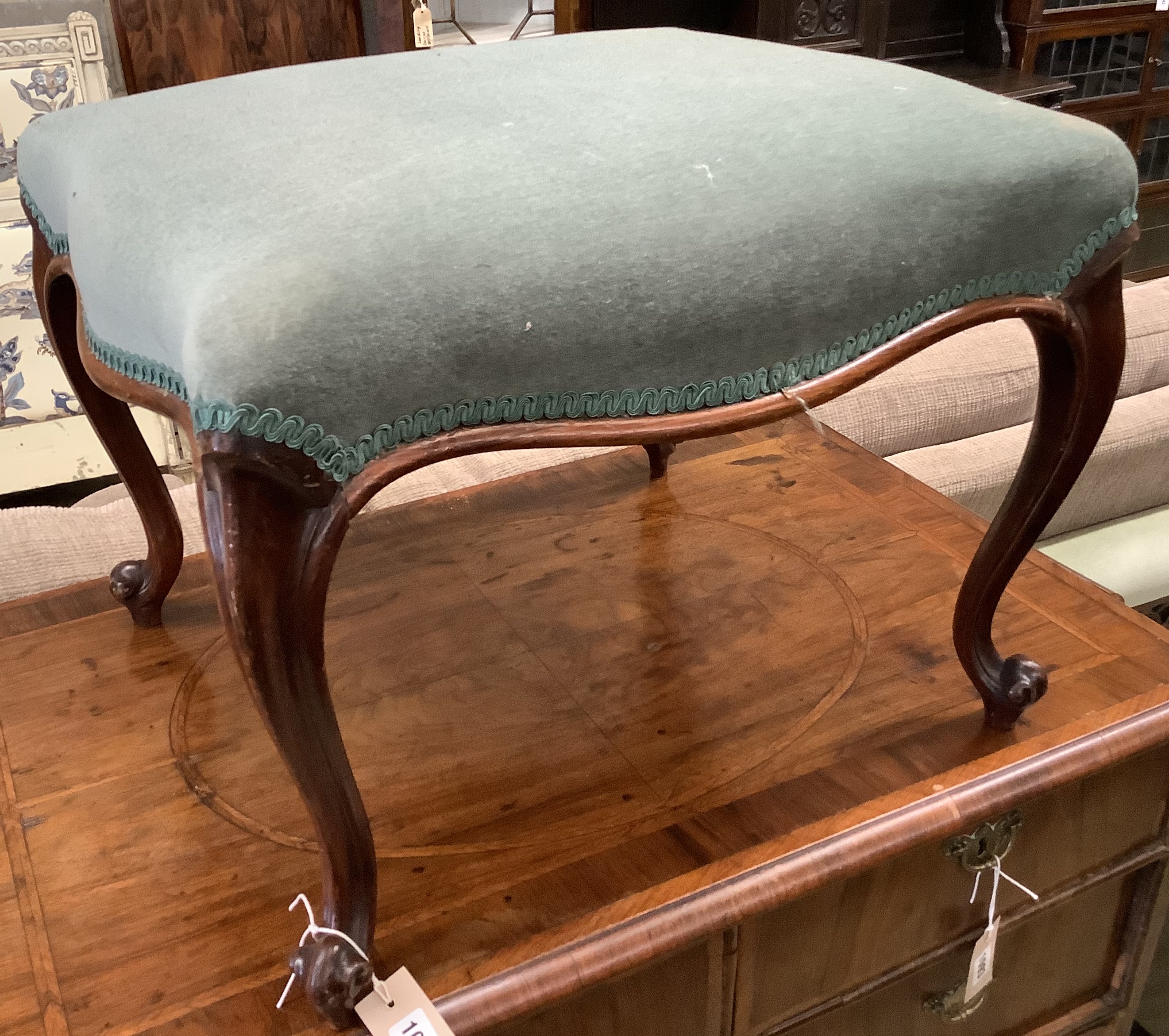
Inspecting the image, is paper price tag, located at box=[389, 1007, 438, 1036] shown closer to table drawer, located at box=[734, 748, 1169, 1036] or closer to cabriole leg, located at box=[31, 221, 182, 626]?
table drawer, located at box=[734, 748, 1169, 1036]

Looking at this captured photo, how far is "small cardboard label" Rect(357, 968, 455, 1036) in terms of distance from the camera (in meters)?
0.52

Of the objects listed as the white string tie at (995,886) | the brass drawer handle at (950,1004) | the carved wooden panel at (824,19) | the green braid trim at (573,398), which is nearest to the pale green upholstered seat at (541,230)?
the green braid trim at (573,398)

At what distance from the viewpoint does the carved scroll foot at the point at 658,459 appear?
0.96m

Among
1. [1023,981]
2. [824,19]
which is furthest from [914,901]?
[824,19]

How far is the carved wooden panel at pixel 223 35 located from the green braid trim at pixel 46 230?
1.12m

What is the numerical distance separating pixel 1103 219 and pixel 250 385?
425 millimetres

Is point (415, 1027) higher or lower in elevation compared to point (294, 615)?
lower

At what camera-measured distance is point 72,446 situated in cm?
178

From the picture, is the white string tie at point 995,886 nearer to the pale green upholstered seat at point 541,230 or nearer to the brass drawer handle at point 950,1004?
the brass drawer handle at point 950,1004

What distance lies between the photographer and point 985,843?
0.68 meters

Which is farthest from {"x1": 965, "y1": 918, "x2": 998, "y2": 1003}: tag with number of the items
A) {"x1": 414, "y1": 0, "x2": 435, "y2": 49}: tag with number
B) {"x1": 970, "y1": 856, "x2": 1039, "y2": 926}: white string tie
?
{"x1": 414, "y1": 0, "x2": 435, "y2": 49}: tag with number

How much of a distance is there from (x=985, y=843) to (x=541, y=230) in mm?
459

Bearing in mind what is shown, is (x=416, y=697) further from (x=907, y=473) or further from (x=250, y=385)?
(x=907, y=473)

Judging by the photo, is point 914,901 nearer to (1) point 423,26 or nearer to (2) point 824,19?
(1) point 423,26
